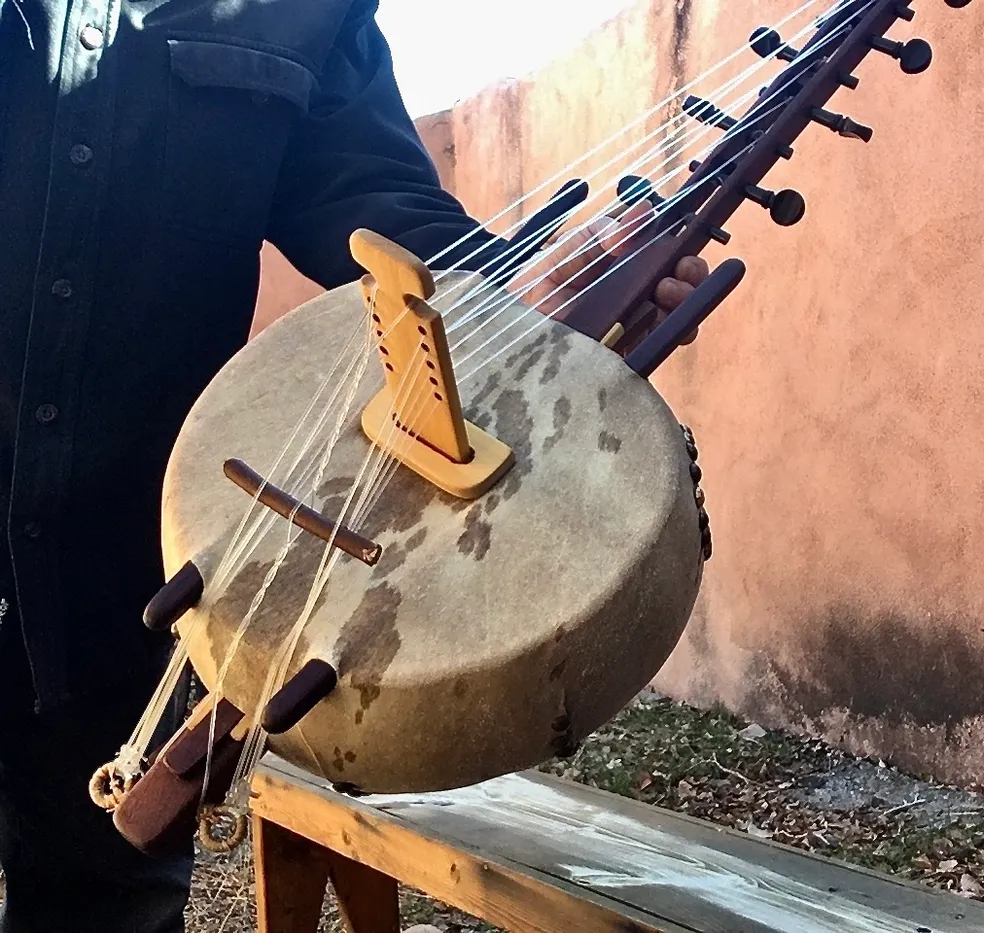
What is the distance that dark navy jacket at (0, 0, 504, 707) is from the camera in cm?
100

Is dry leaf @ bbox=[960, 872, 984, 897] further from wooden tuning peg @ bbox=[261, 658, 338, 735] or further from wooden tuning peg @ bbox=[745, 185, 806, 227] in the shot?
wooden tuning peg @ bbox=[261, 658, 338, 735]

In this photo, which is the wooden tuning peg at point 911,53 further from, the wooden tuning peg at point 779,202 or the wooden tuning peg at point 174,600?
the wooden tuning peg at point 174,600

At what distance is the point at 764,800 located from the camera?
2.14 meters

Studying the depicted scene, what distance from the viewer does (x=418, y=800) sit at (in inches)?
49.1

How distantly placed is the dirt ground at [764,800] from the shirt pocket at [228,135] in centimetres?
114

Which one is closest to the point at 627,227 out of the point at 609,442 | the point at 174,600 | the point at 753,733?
the point at 609,442

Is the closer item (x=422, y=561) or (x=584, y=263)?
(x=422, y=561)

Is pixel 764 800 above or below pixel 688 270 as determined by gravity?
below

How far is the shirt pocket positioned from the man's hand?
351 millimetres

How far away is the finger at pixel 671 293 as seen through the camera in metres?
0.80

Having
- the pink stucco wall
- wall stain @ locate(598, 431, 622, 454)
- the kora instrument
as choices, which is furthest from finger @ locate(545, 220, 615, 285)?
the pink stucco wall

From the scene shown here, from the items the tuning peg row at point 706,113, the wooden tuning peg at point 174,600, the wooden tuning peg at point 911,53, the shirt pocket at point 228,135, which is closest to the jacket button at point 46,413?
the shirt pocket at point 228,135

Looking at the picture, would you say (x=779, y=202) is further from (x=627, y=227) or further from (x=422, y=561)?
(x=422, y=561)

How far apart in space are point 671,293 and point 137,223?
58 cm
